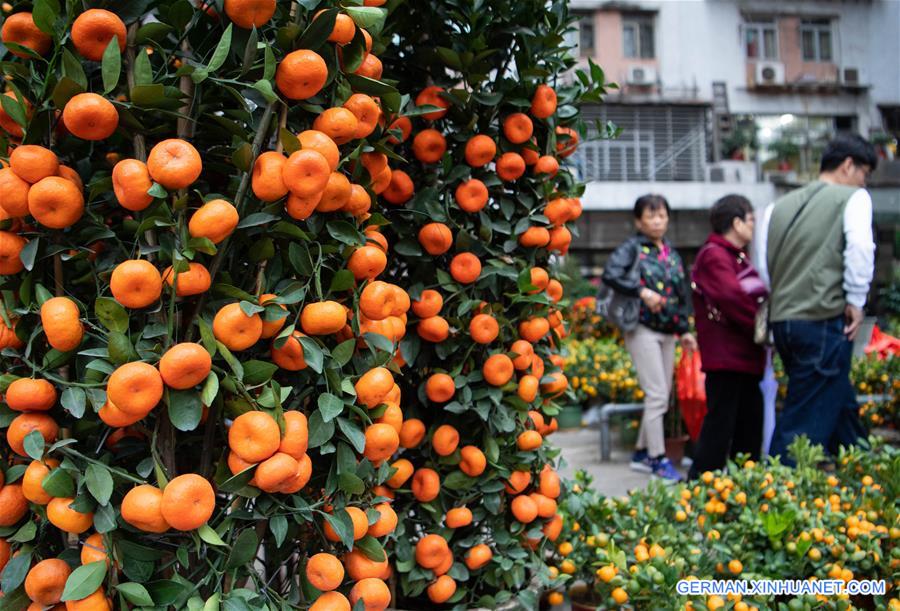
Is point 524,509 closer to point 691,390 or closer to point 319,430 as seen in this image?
point 319,430

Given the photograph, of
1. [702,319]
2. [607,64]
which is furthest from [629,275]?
[607,64]

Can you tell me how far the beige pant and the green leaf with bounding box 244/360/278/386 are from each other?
11.5 ft

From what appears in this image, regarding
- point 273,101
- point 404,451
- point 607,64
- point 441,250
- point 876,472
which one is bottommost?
point 876,472

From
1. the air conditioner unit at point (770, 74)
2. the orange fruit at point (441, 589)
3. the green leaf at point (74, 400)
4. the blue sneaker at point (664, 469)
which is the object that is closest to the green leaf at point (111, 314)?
the green leaf at point (74, 400)

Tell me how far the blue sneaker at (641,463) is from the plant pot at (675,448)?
0.21 meters

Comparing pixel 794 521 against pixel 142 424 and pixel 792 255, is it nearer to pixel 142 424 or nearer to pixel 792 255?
pixel 792 255

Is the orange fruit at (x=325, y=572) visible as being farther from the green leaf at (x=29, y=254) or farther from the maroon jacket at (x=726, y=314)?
the maroon jacket at (x=726, y=314)

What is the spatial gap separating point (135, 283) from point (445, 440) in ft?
2.97

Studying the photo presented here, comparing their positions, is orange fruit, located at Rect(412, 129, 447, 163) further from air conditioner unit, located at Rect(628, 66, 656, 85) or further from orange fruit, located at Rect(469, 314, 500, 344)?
air conditioner unit, located at Rect(628, 66, 656, 85)

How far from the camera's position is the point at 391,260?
182cm

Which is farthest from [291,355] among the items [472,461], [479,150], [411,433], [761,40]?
[761,40]

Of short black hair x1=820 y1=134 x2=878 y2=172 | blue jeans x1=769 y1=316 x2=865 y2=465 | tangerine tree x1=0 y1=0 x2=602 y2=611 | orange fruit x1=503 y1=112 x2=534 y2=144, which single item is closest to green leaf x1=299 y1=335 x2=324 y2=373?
tangerine tree x1=0 y1=0 x2=602 y2=611

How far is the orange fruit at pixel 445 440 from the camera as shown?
173 cm

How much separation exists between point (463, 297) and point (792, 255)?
235 cm
